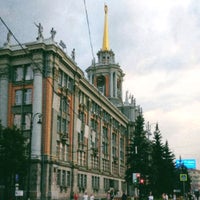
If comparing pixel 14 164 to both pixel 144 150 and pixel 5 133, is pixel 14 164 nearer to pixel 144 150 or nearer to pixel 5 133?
pixel 5 133

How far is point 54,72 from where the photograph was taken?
171 ft

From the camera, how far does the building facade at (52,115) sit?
48875mm

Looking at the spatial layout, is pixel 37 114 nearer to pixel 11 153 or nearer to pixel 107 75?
pixel 11 153

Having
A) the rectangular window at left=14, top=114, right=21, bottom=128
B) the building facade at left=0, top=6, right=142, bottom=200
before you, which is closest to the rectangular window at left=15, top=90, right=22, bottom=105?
the building facade at left=0, top=6, right=142, bottom=200

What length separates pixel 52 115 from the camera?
51125mm

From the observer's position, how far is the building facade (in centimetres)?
4888

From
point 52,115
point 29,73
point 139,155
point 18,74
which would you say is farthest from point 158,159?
point 18,74

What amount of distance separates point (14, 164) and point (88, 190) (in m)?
24.7

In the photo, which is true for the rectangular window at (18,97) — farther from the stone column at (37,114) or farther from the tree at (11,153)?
the tree at (11,153)

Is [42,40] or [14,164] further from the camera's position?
[42,40]

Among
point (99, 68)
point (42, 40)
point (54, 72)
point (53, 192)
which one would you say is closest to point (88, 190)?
point (53, 192)

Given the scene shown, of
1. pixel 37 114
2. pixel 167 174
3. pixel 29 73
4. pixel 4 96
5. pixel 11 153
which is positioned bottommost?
pixel 167 174

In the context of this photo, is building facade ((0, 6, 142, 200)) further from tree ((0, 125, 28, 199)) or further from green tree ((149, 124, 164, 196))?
green tree ((149, 124, 164, 196))

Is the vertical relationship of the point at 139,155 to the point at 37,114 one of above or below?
below
